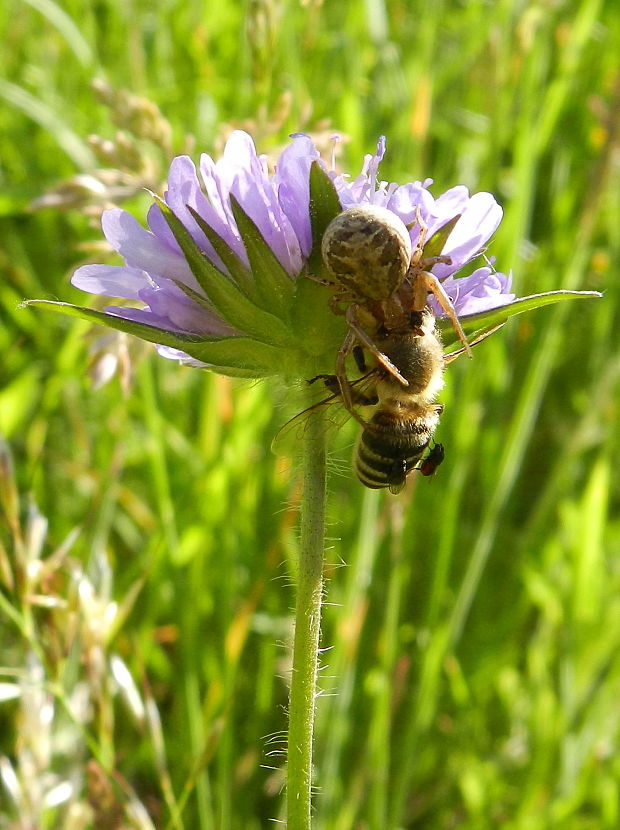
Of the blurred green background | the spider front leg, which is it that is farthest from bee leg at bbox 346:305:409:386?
the blurred green background

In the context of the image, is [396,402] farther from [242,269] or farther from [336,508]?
[336,508]

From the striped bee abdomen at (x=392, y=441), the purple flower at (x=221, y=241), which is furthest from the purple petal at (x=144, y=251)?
the striped bee abdomen at (x=392, y=441)

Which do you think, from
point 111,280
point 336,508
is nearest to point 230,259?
point 111,280

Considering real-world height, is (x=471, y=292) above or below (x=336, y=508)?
below

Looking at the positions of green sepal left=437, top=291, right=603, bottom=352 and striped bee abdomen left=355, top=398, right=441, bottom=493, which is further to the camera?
striped bee abdomen left=355, top=398, right=441, bottom=493

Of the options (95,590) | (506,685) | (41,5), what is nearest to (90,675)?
(95,590)

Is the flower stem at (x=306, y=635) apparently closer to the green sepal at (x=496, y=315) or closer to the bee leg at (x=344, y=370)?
the bee leg at (x=344, y=370)

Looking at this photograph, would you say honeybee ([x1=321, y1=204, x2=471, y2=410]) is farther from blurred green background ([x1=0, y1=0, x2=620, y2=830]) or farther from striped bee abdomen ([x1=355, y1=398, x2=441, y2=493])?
blurred green background ([x1=0, y1=0, x2=620, y2=830])
